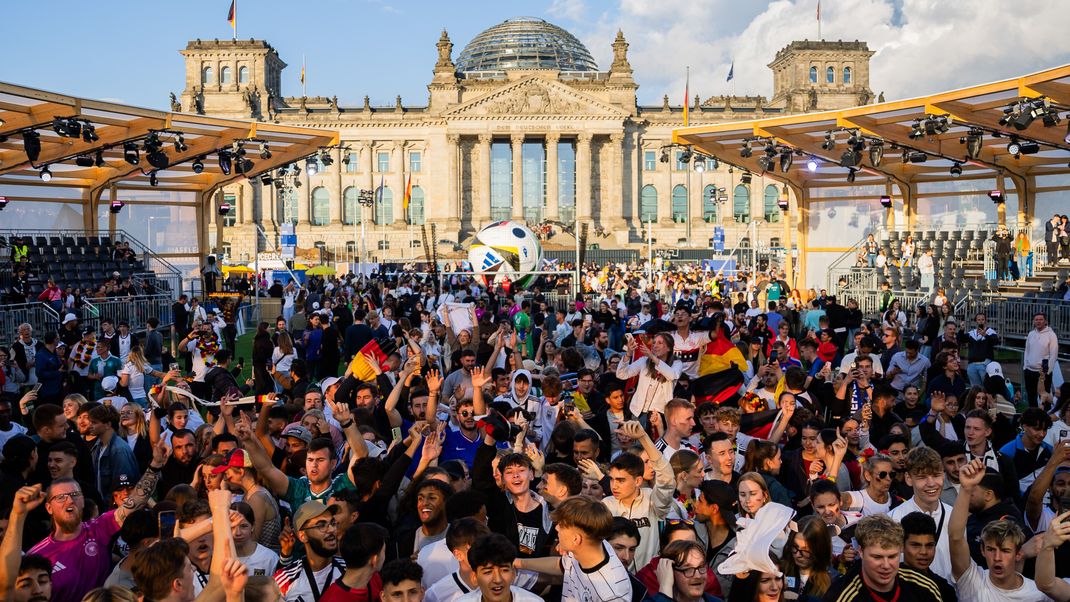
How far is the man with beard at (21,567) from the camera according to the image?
551cm

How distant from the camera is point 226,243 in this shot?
3280 inches

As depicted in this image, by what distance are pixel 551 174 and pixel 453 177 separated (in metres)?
8.25

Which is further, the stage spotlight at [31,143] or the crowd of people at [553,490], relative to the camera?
the stage spotlight at [31,143]

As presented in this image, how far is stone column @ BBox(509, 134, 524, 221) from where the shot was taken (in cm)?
8362

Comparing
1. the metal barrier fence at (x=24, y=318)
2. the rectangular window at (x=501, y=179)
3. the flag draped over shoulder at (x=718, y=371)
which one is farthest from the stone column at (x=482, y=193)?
the flag draped over shoulder at (x=718, y=371)

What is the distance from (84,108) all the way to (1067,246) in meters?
25.1

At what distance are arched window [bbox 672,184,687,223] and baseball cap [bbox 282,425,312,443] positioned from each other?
80.5 metres

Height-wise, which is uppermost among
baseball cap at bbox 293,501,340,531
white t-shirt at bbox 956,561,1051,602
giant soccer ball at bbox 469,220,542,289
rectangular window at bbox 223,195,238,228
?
rectangular window at bbox 223,195,238,228

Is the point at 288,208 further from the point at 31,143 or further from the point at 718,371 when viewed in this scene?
the point at 718,371

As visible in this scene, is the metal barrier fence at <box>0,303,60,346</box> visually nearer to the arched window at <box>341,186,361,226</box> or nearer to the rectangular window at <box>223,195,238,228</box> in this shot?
the rectangular window at <box>223,195,238,228</box>

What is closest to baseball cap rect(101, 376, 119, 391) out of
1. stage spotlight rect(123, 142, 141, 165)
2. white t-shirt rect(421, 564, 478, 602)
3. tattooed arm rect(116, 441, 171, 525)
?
tattooed arm rect(116, 441, 171, 525)

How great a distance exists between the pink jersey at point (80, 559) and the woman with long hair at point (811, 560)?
427cm

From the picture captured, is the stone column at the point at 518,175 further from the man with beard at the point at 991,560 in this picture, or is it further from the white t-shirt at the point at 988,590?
the white t-shirt at the point at 988,590

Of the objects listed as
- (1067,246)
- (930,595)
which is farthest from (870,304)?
(930,595)
